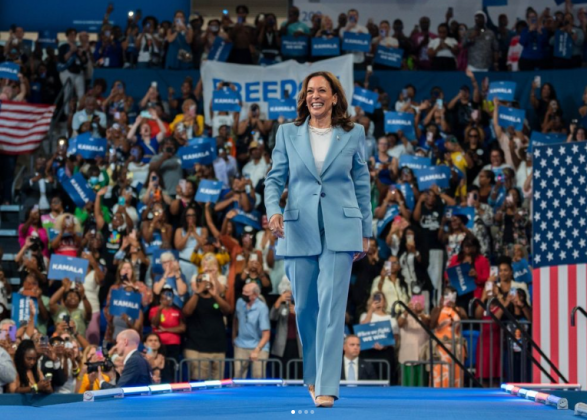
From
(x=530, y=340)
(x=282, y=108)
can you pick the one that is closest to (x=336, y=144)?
(x=530, y=340)

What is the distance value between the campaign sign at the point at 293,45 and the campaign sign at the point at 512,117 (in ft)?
13.0

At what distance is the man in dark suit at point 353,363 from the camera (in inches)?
469

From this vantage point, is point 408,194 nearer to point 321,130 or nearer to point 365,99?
point 365,99

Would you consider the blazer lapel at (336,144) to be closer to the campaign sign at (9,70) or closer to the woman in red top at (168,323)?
the woman in red top at (168,323)

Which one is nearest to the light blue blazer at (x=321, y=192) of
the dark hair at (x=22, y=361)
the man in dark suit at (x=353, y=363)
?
the man in dark suit at (x=353, y=363)

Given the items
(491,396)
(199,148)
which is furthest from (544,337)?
(199,148)

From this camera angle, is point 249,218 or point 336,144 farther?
point 249,218

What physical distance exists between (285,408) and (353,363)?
6695mm

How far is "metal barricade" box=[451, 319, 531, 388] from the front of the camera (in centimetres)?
1216

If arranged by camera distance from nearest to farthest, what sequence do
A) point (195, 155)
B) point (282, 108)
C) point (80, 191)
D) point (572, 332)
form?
point (572, 332) → point (80, 191) → point (195, 155) → point (282, 108)

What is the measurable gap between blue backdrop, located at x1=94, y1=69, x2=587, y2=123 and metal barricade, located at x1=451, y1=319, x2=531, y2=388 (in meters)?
6.26

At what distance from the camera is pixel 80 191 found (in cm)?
1532

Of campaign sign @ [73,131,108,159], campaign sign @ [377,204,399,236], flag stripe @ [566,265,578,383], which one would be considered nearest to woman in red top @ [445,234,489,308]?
campaign sign @ [377,204,399,236]

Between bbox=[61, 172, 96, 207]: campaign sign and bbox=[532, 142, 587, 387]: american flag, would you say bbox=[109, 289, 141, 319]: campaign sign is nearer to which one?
bbox=[61, 172, 96, 207]: campaign sign
